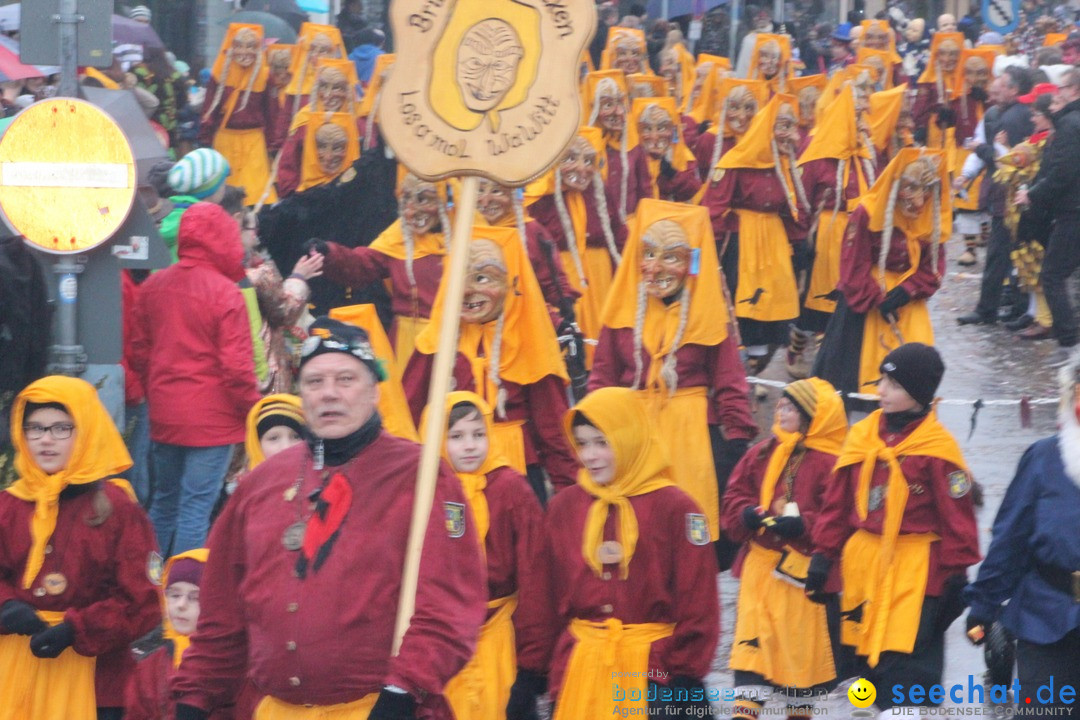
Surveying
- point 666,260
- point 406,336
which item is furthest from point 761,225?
point 666,260

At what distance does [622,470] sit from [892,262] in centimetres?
504

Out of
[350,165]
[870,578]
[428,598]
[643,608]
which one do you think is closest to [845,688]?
[870,578]

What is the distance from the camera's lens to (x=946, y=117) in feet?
65.9

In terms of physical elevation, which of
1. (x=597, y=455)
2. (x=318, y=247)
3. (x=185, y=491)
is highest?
(x=318, y=247)

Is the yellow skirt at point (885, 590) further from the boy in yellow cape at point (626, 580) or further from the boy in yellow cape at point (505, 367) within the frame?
the boy in yellow cape at point (505, 367)

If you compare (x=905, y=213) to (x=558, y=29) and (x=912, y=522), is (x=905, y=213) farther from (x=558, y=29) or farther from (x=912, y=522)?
(x=558, y=29)

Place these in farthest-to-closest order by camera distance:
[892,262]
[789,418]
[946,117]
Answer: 1. [946,117]
2. [892,262]
3. [789,418]

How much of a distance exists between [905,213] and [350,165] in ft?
12.3

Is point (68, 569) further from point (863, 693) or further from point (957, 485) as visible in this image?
point (957, 485)

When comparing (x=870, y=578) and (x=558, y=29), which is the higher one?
(x=558, y=29)

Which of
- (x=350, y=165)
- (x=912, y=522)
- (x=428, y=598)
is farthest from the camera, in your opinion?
(x=350, y=165)

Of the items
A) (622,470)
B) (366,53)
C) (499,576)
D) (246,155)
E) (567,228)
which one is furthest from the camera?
(366,53)

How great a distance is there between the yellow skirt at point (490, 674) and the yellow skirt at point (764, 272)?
6.94 metres

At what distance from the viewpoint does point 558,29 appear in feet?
15.6
